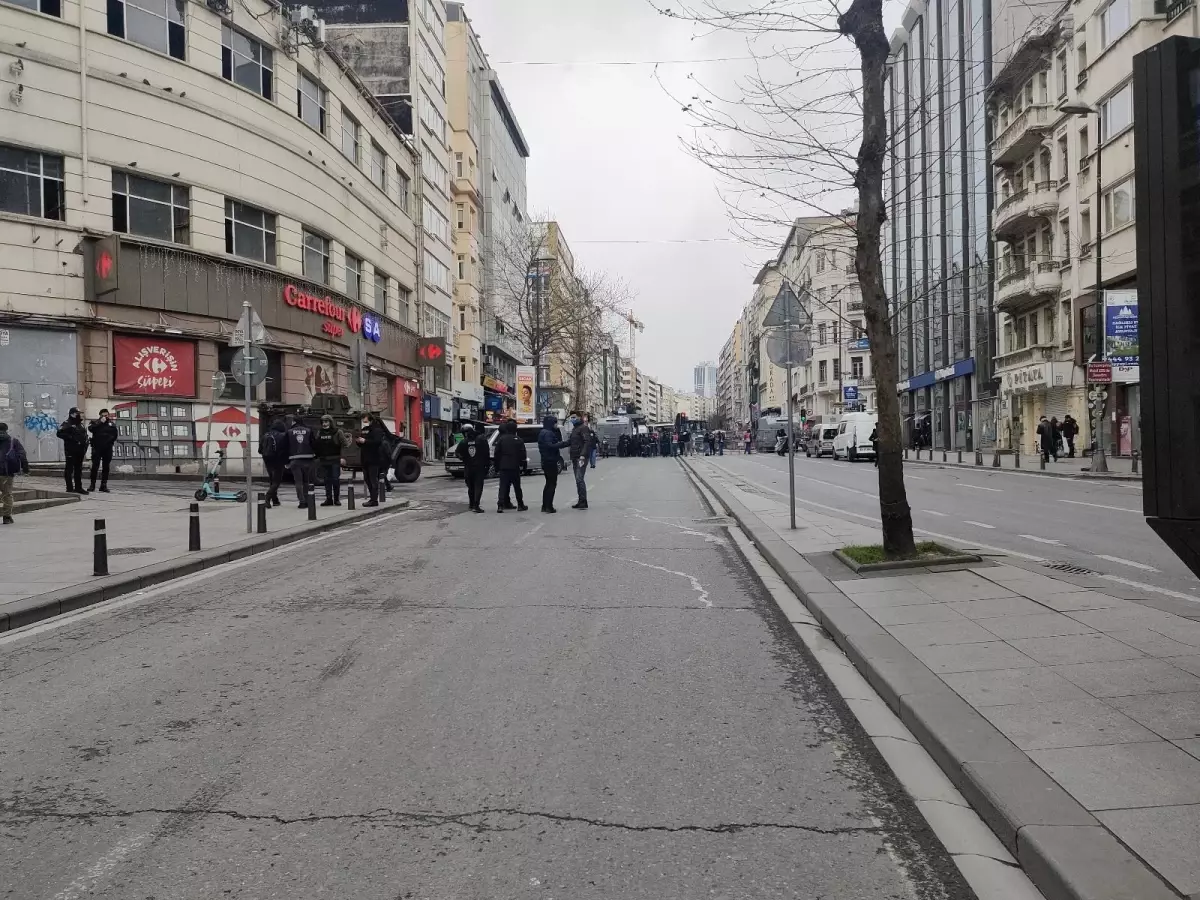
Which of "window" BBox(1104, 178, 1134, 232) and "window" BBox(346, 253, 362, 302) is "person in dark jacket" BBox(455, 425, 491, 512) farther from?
"window" BBox(1104, 178, 1134, 232)

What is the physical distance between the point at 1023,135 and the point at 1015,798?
4206cm

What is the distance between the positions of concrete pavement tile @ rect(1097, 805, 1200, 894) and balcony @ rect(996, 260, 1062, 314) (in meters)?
39.3

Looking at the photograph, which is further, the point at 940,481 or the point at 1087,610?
the point at 940,481

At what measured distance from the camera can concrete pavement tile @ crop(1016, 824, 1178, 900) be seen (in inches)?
110

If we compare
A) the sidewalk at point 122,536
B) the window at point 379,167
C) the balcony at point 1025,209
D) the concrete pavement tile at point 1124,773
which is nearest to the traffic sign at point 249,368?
the sidewalk at point 122,536

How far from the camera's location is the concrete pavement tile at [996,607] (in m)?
6.78

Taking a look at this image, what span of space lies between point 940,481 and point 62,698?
22755 millimetres

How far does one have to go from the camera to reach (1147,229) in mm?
3803

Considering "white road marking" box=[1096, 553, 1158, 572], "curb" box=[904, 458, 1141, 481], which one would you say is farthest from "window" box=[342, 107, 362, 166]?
"white road marking" box=[1096, 553, 1158, 572]

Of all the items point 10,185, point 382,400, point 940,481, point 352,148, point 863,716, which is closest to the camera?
point 863,716

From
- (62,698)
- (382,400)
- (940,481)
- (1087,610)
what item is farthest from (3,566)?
(382,400)

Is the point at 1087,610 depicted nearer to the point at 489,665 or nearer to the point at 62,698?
the point at 489,665

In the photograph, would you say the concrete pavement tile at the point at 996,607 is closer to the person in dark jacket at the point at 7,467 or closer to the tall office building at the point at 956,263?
the person in dark jacket at the point at 7,467

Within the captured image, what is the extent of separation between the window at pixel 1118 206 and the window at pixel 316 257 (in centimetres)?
2768
